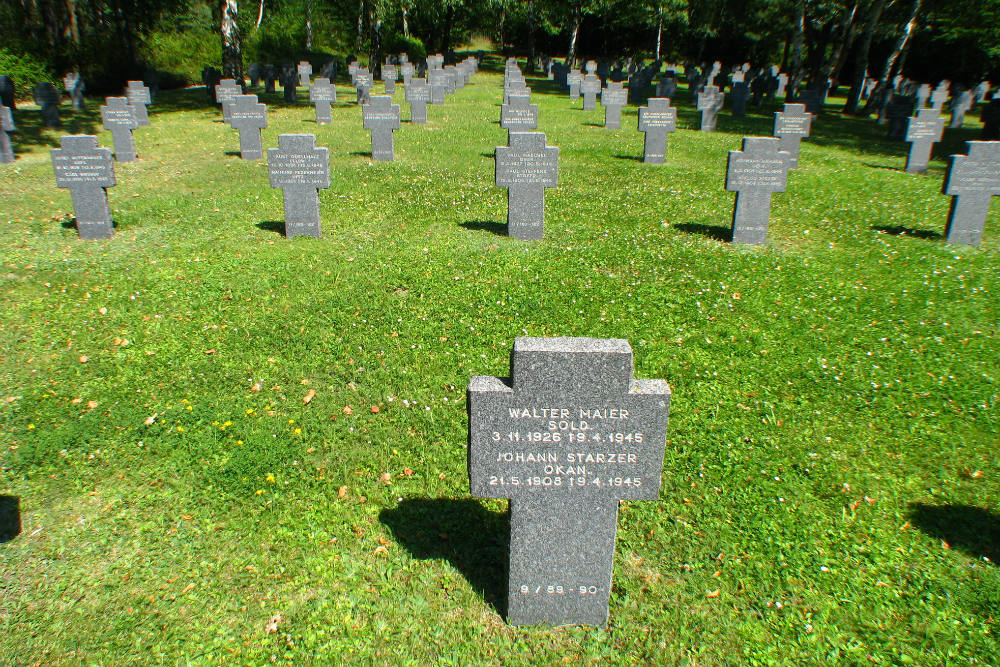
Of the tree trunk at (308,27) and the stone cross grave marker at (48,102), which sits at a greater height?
the tree trunk at (308,27)

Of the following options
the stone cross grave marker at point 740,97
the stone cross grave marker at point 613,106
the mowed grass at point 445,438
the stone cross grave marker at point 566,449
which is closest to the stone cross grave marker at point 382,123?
the mowed grass at point 445,438

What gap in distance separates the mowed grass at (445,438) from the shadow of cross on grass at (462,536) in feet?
0.10

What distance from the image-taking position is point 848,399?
6.52m

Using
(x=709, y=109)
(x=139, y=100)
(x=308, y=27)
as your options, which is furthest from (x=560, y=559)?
(x=308, y=27)

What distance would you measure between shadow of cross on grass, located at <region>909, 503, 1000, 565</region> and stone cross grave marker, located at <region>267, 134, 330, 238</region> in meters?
8.87

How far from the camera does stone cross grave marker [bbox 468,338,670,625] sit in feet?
11.1

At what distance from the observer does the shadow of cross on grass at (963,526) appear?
4.70 meters

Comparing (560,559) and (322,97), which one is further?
(322,97)

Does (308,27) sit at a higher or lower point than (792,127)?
higher

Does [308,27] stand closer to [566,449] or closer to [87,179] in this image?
[87,179]

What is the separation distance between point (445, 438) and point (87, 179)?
842cm

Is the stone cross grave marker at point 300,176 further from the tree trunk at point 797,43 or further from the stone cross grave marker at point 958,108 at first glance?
the stone cross grave marker at point 958,108

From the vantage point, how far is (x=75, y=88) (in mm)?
26719

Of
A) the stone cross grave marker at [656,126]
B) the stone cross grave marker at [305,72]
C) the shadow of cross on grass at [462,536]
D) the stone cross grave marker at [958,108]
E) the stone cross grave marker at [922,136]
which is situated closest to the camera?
the shadow of cross on grass at [462,536]
